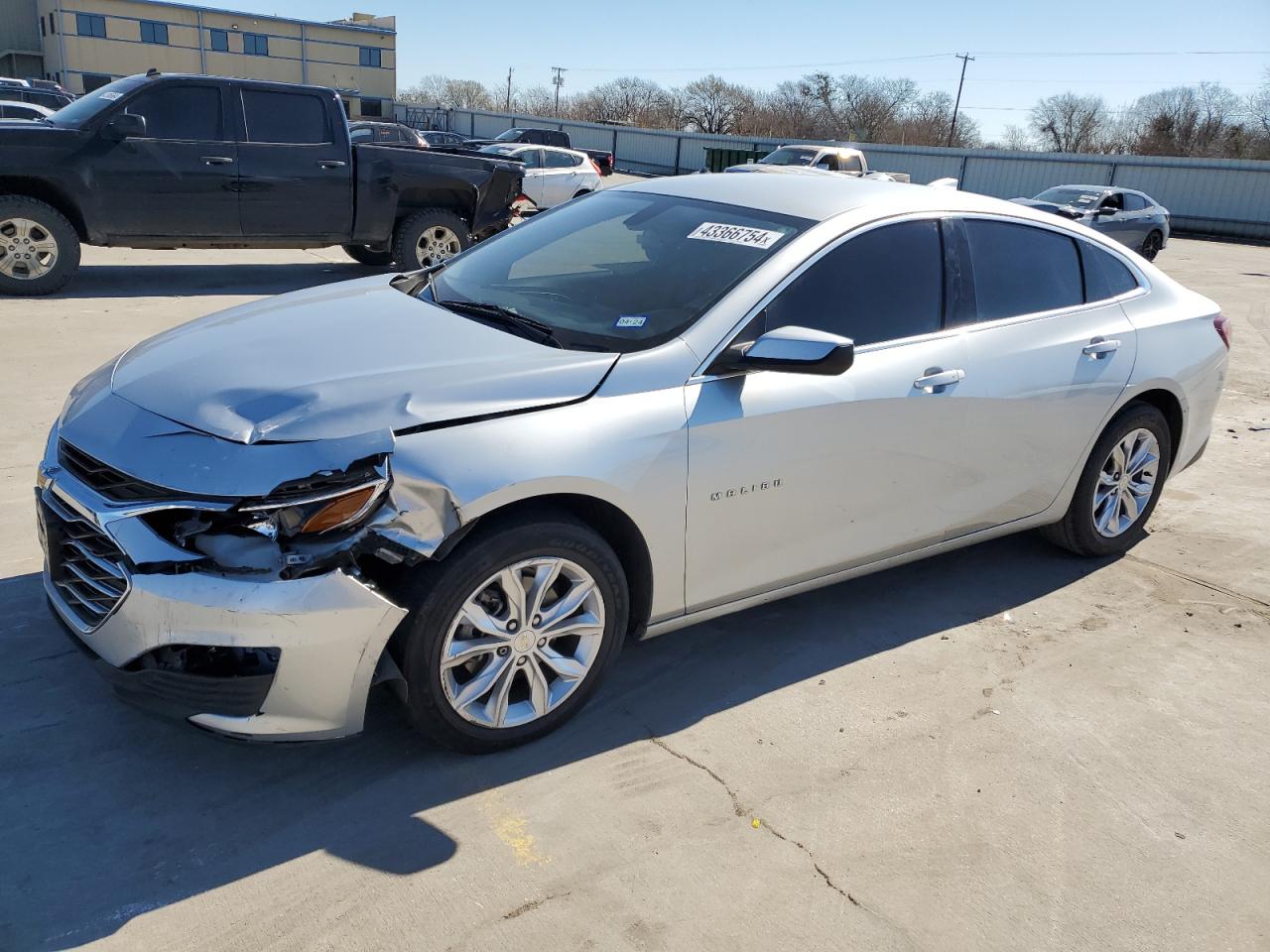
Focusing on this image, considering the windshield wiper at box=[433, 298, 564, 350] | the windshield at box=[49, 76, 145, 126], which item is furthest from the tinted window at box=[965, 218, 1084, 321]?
the windshield at box=[49, 76, 145, 126]

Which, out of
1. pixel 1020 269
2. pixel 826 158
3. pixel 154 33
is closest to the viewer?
pixel 1020 269

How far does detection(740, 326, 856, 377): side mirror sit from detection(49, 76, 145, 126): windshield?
8.43 metres

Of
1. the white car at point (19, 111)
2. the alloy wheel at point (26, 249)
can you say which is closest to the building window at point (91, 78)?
the white car at point (19, 111)

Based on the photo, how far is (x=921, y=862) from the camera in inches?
109

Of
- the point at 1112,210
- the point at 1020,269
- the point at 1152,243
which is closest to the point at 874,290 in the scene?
the point at 1020,269

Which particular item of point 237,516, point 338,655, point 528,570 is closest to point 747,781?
point 528,570

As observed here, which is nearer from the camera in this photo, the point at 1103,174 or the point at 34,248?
the point at 34,248

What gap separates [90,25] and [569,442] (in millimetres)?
71049

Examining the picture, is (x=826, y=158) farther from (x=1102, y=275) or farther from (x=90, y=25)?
(x=90, y=25)

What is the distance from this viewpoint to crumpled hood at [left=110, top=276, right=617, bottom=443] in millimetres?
2742

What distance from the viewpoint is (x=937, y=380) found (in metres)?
3.75

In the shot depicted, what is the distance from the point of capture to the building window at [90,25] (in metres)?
59.4

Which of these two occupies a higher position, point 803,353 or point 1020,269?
point 1020,269

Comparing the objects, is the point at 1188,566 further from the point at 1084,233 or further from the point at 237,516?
the point at 237,516
